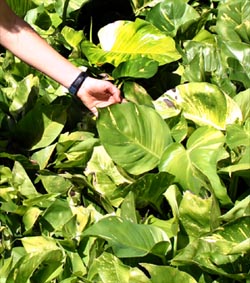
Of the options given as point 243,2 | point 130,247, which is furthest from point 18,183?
point 243,2

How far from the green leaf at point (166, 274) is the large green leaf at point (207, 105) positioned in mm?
403

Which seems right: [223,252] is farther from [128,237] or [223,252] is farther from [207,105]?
[207,105]

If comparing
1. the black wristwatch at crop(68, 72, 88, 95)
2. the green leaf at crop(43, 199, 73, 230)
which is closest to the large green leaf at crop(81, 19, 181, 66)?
the black wristwatch at crop(68, 72, 88, 95)

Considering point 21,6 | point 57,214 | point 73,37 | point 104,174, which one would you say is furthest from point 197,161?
point 21,6

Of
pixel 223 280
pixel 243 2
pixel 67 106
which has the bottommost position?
pixel 223 280

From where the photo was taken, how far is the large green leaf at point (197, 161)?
1578mm

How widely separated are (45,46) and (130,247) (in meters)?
0.58

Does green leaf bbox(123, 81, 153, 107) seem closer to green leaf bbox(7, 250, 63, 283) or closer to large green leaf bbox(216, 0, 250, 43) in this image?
large green leaf bbox(216, 0, 250, 43)

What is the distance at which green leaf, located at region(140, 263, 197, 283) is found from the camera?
1.43 metres

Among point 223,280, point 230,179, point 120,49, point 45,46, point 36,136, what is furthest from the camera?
point 120,49

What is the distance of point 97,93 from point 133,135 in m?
0.19

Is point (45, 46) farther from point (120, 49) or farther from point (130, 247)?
point (130, 247)

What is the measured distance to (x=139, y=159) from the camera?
1675mm

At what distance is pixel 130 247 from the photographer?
4.85 ft
